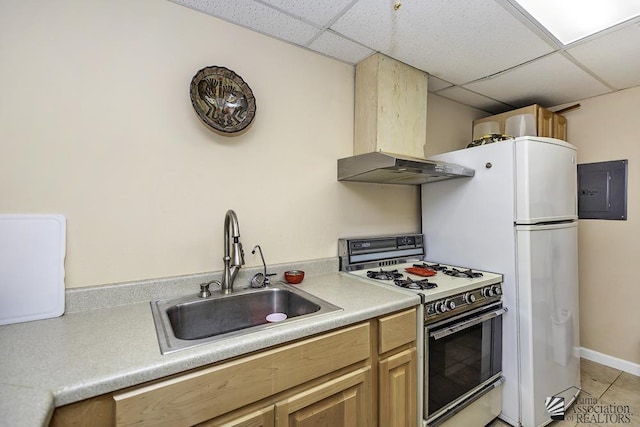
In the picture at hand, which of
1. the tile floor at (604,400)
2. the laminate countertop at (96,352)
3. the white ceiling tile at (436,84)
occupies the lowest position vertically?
the tile floor at (604,400)

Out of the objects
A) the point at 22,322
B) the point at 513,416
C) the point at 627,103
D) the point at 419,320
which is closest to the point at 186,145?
the point at 22,322

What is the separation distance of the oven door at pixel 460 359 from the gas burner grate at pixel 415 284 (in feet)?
0.59

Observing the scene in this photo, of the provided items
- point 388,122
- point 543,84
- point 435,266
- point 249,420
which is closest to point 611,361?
point 435,266

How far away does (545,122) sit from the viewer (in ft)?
7.88

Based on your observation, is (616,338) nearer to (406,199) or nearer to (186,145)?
(406,199)

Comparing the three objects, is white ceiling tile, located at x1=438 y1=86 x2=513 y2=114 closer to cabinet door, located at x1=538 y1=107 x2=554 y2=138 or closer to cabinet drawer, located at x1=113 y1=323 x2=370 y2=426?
cabinet door, located at x1=538 y1=107 x2=554 y2=138

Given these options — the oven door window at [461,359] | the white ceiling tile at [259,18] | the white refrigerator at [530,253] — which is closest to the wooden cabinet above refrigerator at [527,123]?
the white refrigerator at [530,253]

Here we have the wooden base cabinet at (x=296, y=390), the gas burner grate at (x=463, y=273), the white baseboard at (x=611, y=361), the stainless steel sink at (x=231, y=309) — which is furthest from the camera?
the white baseboard at (x=611, y=361)

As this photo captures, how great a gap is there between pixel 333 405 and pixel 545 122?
2.67m

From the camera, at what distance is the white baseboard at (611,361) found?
2277 mm

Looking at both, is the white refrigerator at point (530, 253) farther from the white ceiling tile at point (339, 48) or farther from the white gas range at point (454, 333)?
the white ceiling tile at point (339, 48)

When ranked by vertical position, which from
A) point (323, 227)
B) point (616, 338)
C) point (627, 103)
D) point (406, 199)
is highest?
point (627, 103)

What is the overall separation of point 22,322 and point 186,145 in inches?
36.0

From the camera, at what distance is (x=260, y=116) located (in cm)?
162
